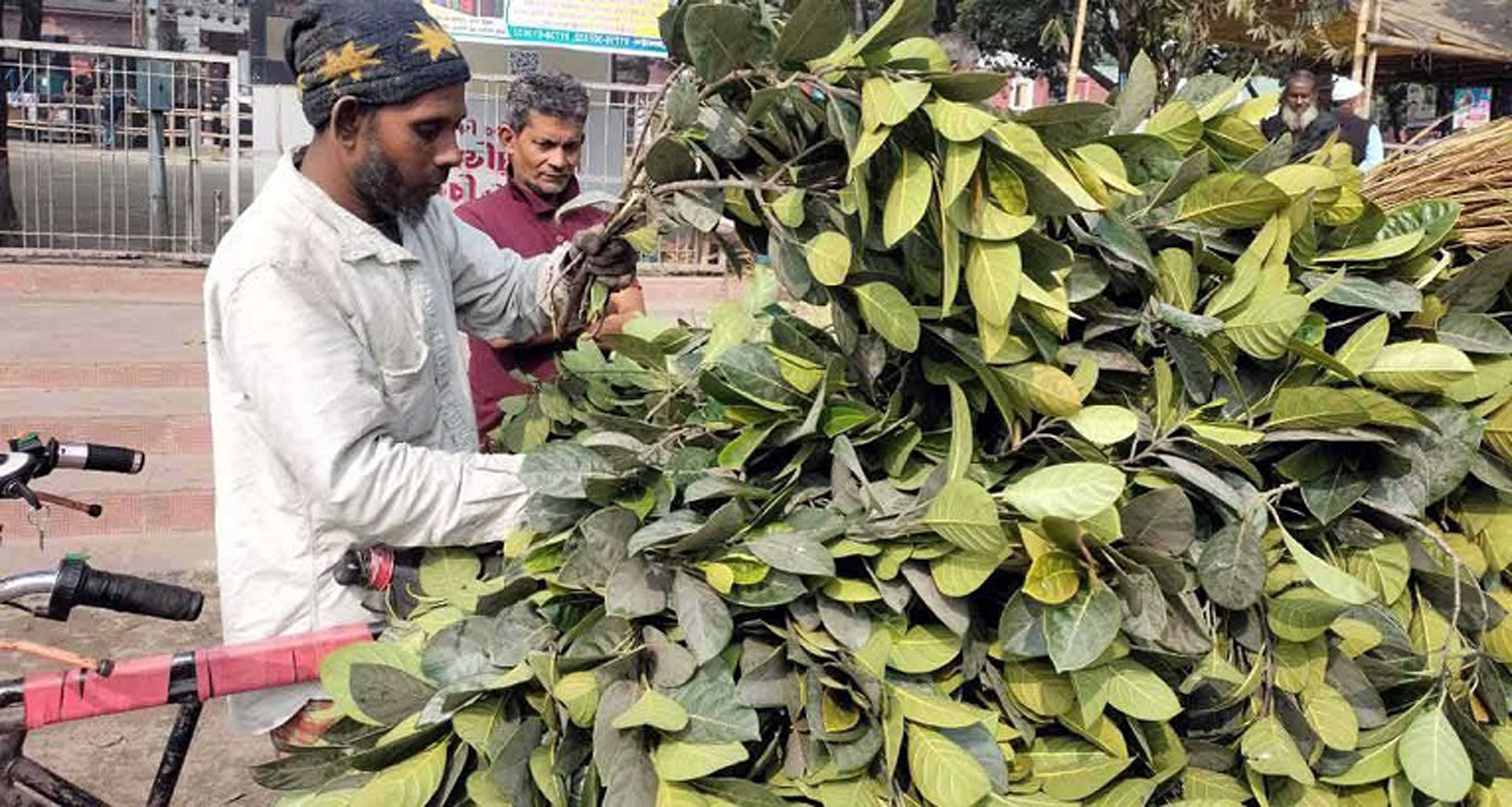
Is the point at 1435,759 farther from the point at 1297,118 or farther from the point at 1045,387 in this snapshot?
the point at 1297,118

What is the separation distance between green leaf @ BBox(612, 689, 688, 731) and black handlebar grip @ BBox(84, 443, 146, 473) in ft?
4.00

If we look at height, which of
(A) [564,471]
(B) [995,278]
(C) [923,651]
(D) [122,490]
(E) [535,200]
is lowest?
(D) [122,490]

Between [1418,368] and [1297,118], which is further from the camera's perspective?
[1297,118]

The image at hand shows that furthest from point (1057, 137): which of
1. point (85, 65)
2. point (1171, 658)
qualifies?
point (85, 65)

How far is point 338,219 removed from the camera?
1628mm

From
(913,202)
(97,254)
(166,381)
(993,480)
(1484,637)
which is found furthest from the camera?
(97,254)

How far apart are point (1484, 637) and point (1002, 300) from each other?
0.79 m

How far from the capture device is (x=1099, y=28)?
15.6m

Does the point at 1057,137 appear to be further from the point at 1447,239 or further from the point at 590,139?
the point at 590,139

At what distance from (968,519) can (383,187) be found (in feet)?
2.97

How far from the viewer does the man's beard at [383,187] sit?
→ 63.4 inches

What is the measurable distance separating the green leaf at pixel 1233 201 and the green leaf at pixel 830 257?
16.4 inches

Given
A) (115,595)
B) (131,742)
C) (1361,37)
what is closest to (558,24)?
(1361,37)

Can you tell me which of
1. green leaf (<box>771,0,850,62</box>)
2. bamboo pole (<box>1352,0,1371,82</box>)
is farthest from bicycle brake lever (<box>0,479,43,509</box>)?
bamboo pole (<box>1352,0,1371,82</box>)
